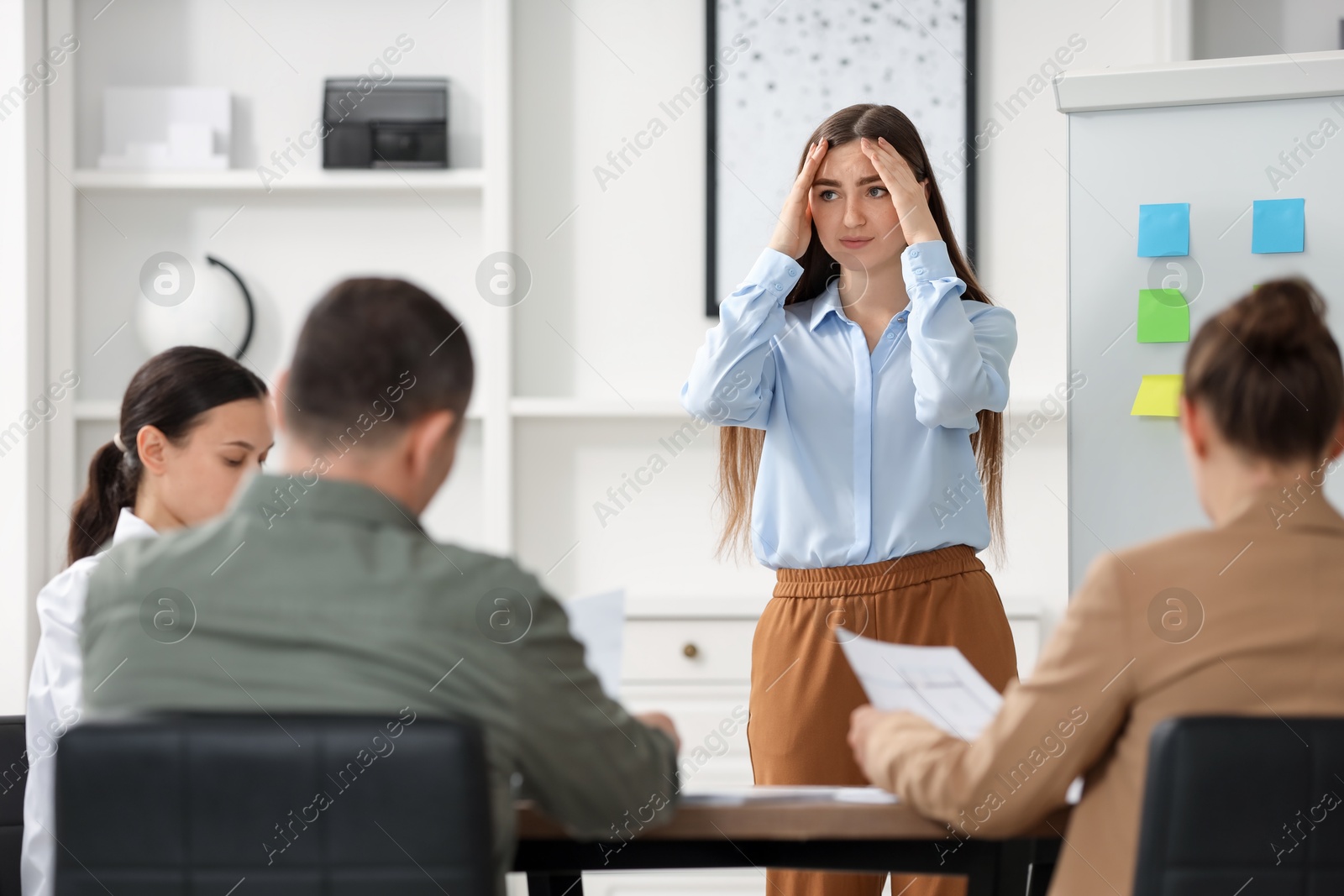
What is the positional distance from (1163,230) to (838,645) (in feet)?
4.21

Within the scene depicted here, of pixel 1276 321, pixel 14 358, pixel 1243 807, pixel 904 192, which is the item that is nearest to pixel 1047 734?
pixel 1243 807

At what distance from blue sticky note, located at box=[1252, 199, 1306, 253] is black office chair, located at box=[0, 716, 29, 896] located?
90.6 inches

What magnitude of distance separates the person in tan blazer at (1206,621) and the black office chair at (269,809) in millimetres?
393

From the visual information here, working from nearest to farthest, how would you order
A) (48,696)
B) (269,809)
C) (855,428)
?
(269,809) < (48,696) < (855,428)

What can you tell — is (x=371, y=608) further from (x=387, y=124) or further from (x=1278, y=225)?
(x=387, y=124)

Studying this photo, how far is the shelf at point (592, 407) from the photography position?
298 cm

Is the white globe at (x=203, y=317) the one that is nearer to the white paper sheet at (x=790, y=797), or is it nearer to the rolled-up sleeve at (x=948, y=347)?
the rolled-up sleeve at (x=948, y=347)

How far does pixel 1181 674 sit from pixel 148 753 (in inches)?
30.1

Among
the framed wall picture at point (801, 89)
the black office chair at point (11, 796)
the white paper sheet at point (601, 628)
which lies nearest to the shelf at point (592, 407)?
the framed wall picture at point (801, 89)

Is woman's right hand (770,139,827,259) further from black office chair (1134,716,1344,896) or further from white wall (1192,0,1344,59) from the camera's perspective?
white wall (1192,0,1344,59)

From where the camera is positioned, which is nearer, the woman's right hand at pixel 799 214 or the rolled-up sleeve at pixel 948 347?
the rolled-up sleeve at pixel 948 347

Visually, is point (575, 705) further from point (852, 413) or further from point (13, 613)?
point (13, 613)

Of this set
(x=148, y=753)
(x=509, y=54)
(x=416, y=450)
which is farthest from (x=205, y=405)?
(x=509, y=54)

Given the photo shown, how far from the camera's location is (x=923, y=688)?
1116 millimetres
